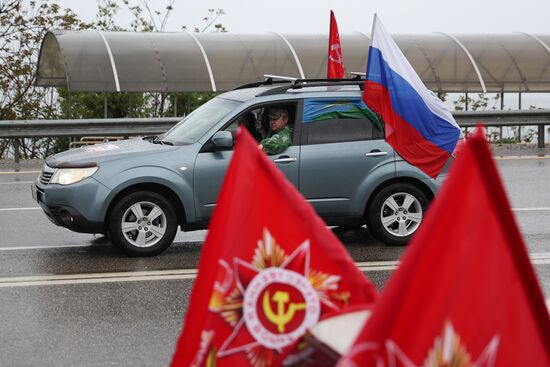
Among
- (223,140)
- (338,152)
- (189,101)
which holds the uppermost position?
(223,140)

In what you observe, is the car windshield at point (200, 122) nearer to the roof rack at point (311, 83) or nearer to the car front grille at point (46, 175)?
the roof rack at point (311, 83)

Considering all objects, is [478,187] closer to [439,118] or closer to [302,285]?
[302,285]

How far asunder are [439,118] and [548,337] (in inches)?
196

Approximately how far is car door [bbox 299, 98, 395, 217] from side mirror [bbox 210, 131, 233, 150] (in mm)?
731

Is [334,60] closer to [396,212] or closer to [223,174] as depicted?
[396,212]

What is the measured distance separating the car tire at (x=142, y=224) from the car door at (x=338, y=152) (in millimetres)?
1338

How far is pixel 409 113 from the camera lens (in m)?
7.59

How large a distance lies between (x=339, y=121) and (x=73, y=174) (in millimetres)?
2606

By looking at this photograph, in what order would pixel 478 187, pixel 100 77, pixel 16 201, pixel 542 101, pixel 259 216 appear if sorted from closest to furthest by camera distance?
pixel 478 187
pixel 259 216
pixel 16 201
pixel 100 77
pixel 542 101

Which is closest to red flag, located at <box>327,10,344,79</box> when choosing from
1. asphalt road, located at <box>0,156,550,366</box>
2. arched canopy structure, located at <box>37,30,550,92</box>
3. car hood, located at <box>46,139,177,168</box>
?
asphalt road, located at <box>0,156,550,366</box>

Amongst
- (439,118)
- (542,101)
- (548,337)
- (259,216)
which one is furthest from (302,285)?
(542,101)

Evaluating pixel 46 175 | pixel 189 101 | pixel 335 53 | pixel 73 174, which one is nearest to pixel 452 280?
pixel 73 174

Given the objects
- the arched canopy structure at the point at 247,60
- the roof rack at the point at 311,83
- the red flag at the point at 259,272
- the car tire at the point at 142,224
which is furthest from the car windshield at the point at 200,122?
the arched canopy structure at the point at 247,60

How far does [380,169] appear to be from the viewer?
9.73 meters
